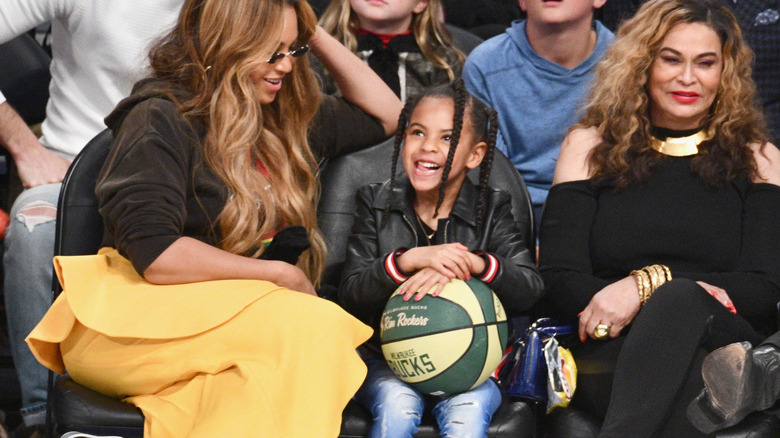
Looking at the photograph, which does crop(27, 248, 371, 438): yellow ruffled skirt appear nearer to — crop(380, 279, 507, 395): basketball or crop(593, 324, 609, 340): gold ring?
crop(380, 279, 507, 395): basketball

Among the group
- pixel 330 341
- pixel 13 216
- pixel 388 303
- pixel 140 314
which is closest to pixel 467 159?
pixel 388 303

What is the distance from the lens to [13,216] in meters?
3.70

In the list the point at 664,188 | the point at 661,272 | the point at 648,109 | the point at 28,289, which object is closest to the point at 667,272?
the point at 661,272

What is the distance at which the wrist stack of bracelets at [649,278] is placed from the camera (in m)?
3.33

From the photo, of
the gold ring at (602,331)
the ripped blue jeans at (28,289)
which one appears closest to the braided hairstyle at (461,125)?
the gold ring at (602,331)

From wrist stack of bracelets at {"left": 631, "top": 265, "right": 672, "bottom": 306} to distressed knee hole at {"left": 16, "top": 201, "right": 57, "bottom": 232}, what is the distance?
6.06 feet

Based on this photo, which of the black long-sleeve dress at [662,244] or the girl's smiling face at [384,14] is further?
the girl's smiling face at [384,14]

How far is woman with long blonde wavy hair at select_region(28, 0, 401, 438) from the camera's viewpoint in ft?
9.27

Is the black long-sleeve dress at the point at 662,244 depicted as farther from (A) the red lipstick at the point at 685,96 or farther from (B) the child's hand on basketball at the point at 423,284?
(B) the child's hand on basketball at the point at 423,284

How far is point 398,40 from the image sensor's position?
14.5 ft

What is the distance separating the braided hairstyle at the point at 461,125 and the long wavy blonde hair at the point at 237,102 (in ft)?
1.21

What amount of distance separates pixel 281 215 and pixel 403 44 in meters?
1.29

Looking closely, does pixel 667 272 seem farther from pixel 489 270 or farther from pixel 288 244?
pixel 288 244

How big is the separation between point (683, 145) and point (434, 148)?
87 cm
